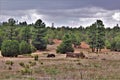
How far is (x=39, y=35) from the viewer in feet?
390

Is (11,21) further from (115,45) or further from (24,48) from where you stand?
(115,45)

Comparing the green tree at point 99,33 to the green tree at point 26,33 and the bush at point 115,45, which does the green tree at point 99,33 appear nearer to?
the bush at point 115,45

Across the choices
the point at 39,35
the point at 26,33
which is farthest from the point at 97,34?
the point at 26,33

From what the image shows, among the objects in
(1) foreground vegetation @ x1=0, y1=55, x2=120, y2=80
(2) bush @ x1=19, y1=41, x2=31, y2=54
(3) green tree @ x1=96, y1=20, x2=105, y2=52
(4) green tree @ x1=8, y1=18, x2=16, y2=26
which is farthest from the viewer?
(4) green tree @ x1=8, y1=18, x2=16, y2=26

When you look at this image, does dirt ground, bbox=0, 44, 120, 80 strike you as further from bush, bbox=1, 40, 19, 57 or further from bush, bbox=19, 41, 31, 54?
bush, bbox=19, 41, 31, 54

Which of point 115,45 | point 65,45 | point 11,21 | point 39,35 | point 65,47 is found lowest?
point 115,45

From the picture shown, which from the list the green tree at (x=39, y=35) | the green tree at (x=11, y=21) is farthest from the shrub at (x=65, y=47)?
the green tree at (x=11, y=21)

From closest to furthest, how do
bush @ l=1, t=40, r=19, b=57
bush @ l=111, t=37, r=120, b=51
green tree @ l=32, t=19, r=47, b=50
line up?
bush @ l=1, t=40, r=19, b=57, green tree @ l=32, t=19, r=47, b=50, bush @ l=111, t=37, r=120, b=51

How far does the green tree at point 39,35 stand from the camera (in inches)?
4636

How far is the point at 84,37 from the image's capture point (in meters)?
179

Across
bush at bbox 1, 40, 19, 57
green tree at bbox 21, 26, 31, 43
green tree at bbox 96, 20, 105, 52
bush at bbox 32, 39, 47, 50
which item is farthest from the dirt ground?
green tree at bbox 21, 26, 31, 43

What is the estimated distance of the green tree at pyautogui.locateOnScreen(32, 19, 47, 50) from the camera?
11775 cm

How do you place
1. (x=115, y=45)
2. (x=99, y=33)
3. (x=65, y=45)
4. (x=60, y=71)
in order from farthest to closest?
(x=115, y=45)
(x=99, y=33)
(x=65, y=45)
(x=60, y=71)

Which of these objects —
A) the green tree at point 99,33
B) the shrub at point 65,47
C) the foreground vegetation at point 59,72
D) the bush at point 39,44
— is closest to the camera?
the foreground vegetation at point 59,72
